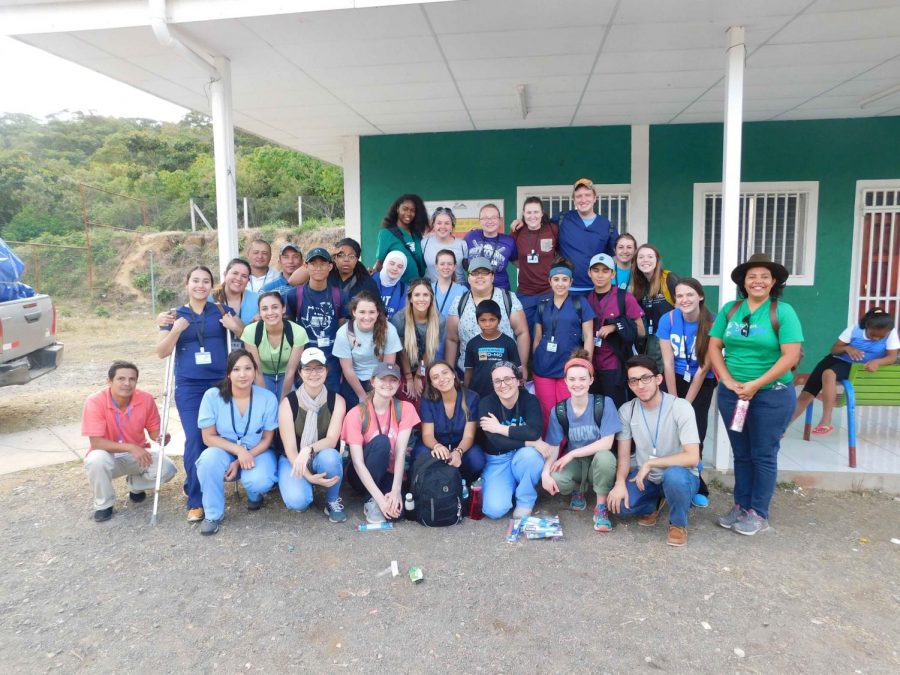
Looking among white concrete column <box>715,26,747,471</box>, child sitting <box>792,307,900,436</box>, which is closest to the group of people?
white concrete column <box>715,26,747,471</box>

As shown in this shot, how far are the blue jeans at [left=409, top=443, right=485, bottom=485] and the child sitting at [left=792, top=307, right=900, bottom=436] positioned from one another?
256 cm

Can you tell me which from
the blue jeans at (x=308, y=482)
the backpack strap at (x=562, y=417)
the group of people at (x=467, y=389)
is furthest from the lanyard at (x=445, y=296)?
the blue jeans at (x=308, y=482)

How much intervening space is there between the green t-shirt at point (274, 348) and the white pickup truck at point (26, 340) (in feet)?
11.5

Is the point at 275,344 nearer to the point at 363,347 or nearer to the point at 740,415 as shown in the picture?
the point at 363,347

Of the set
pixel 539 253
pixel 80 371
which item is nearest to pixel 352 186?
pixel 539 253

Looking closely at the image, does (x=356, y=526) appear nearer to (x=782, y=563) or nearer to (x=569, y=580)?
(x=569, y=580)

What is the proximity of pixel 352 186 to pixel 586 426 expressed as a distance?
526 centimetres

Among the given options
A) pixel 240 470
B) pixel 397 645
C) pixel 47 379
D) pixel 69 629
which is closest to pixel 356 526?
pixel 240 470

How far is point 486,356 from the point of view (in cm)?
410

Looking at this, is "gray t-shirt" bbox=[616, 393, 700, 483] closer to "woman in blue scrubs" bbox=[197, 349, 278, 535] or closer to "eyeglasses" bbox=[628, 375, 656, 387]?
"eyeglasses" bbox=[628, 375, 656, 387]

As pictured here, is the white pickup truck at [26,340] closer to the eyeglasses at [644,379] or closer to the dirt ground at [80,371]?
the dirt ground at [80,371]

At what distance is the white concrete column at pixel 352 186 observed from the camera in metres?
7.77

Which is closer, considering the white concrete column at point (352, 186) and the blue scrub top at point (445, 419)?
the blue scrub top at point (445, 419)

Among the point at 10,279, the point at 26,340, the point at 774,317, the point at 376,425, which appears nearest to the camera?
the point at 774,317
